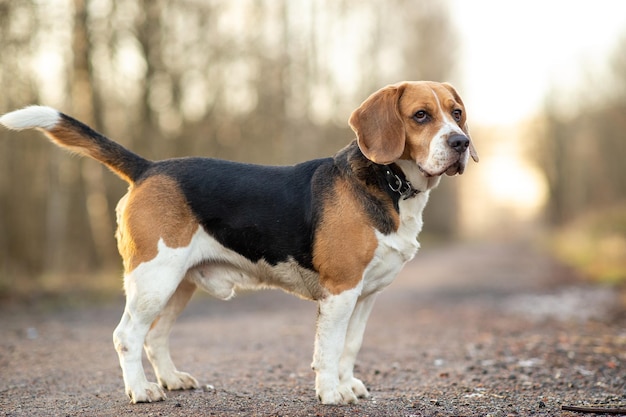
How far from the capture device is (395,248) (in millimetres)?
4984

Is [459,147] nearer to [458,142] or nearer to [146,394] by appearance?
[458,142]

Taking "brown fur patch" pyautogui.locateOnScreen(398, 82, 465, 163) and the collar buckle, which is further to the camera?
the collar buckle

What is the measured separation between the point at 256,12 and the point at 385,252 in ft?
56.4

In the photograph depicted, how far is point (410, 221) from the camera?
5.11m

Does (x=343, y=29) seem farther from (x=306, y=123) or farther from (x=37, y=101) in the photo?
(x=37, y=101)

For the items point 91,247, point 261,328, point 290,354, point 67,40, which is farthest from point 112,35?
point 290,354

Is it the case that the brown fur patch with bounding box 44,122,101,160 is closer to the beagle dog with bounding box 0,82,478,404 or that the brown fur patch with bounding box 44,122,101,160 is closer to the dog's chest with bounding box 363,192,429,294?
the beagle dog with bounding box 0,82,478,404

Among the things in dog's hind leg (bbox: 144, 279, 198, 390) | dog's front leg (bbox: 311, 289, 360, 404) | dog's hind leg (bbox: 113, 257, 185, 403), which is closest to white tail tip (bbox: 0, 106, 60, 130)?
dog's hind leg (bbox: 113, 257, 185, 403)

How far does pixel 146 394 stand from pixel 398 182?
88.8 inches

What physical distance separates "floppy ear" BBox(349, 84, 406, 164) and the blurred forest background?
29.3 ft

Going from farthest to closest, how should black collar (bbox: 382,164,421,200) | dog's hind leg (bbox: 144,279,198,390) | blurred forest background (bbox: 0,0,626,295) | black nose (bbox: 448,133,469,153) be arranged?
blurred forest background (bbox: 0,0,626,295) → dog's hind leg (bbox: 144,279,198,390) → black collar (bbox: 382,164,421,200) → black nose (bbox: 448,133,469,153)

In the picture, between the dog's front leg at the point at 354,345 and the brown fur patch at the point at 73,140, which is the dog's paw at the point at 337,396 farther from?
the brown fur patch at the point at 73,140

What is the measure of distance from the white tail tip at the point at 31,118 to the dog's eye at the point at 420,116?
8.38 ft

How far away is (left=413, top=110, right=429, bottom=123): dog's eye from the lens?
501cm
